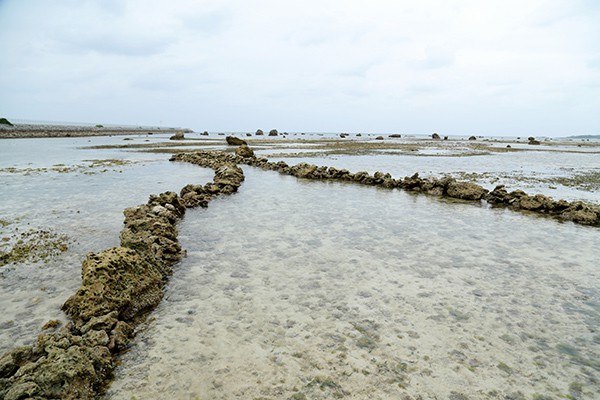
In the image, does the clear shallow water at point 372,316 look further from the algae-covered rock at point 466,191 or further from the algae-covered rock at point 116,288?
the algae-covered rock at point 466,191

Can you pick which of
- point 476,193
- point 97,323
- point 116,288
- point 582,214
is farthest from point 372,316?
point 476,193

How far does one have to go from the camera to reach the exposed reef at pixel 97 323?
15.0 ft

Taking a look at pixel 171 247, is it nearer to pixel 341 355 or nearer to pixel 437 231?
pixel 341 355

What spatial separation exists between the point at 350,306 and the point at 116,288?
4.80 m

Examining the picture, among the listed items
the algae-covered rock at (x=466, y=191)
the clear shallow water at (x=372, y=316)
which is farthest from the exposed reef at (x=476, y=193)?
the clear shallow water at (x=372, y=316)

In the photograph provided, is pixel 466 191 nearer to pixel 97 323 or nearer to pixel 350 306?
pixel 350 306

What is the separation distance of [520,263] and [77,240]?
515 inches

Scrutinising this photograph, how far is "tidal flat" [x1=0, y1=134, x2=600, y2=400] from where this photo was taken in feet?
16.5

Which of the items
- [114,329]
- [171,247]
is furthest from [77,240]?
[114,329]

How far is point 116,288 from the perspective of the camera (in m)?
7.02

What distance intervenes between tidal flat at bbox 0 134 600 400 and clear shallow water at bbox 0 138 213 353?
0.21 ft

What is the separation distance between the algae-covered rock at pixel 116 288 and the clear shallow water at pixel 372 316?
1.44ft

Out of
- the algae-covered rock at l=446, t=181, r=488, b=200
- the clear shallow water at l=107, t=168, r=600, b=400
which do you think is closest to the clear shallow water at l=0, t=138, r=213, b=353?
the clear shallow water at l=107, t=168, r=600, b=400

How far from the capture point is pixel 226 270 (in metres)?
8.78
